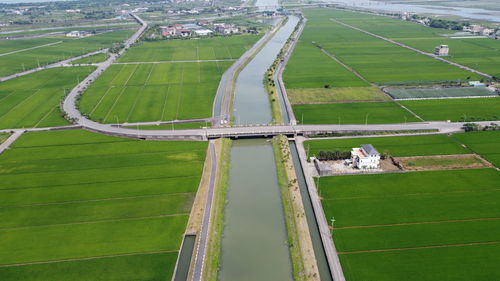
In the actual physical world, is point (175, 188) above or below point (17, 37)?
below

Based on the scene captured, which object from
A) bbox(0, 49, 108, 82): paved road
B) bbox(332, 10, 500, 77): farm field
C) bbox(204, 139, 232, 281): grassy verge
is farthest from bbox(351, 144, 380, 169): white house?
bbox(0, 49, 108, 82): paved road

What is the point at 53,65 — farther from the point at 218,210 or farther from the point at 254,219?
the point at 254,219

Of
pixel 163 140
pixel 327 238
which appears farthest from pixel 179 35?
pixel 327 238

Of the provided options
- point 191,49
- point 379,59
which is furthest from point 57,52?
point 379,59

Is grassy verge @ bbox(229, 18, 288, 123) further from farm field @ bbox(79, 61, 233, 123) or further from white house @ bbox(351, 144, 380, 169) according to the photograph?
white house @ bbox(351, 144, 380, 169)

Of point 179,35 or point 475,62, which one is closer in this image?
point 475,62

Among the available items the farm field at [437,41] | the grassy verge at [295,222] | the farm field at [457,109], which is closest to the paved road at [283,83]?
the grassy verge at [295,222]

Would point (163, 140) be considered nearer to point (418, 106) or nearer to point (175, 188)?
point (175, 188)
